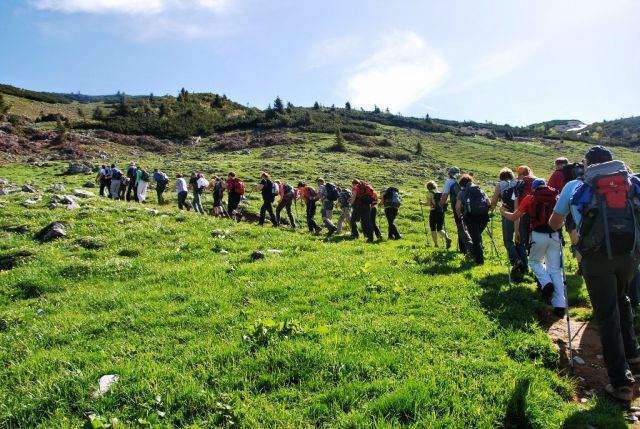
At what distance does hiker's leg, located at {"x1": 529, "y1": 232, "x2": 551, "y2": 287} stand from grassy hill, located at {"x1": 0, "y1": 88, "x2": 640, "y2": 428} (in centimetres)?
55

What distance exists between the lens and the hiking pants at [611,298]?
5.54 metres

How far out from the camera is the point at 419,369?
5832mm

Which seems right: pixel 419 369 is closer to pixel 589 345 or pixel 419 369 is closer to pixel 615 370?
pixel 615 370

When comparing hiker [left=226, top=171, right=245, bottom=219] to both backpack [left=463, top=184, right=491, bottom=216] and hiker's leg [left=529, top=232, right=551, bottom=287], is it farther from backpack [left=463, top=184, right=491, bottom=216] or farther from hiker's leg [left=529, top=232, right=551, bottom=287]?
hiker's leg [left=529, top=232, right=551, bottom=287]

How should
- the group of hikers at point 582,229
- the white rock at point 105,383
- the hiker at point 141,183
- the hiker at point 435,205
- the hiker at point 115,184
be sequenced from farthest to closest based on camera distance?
the hiker at point 115,184 → the hiker at point 141,183 → the hiker at point 435,205 → the group of hikers at point 582,229 → the white rock at point 105,383

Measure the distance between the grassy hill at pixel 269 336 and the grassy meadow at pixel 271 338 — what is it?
31 millimetres

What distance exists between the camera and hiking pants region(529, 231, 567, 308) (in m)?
8.34

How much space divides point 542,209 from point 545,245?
0.79m

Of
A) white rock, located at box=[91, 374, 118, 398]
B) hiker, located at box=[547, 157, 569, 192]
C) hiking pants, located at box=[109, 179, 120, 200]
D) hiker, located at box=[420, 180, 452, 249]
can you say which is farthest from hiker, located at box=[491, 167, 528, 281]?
hiking pants, located at box=[109, 179, 120, 200]

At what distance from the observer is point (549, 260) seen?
8656mm

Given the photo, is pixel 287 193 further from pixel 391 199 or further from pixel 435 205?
pixel 435 205

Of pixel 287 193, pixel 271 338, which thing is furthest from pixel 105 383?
pixel 287 193

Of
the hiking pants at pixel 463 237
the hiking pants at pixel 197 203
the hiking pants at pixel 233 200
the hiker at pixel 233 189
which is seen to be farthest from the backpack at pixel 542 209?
the hiking pants at pixel 197 203

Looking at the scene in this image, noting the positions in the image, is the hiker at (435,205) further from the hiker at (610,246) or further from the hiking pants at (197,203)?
the hiking pants at (197,203)
